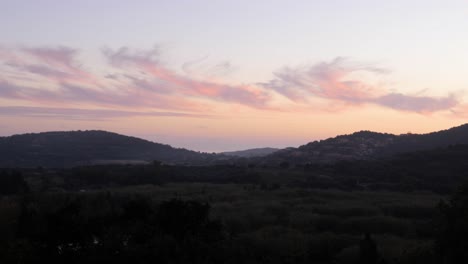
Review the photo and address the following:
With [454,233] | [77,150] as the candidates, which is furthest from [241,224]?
[77,150]

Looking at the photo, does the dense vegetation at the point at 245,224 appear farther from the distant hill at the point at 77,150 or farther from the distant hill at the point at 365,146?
the distant hill at the point at 77,150

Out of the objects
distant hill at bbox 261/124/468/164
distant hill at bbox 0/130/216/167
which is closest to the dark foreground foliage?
distant hill at bbox 261/124/468/164

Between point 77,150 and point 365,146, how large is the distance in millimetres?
65096

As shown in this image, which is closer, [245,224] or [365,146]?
[245,224]

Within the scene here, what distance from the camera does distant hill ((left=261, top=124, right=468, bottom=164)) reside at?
94775 mm

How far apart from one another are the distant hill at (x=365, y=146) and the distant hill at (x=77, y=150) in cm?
2385

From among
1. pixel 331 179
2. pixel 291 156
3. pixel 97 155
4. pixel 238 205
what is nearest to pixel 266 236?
pixel 238 205

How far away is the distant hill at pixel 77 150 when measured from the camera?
10931 centimetres

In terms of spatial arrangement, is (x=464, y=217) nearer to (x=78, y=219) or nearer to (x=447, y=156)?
(x=78, y=219)

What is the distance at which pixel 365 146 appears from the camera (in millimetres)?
108625

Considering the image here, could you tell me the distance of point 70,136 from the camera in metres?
136

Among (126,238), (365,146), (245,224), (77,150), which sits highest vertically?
(365,146)

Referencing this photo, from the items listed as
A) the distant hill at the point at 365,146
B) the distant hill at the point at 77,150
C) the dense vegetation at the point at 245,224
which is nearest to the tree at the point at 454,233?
the dense vegetation at the point at 245,224

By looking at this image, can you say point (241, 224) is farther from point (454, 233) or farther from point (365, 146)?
point (365, 146)
